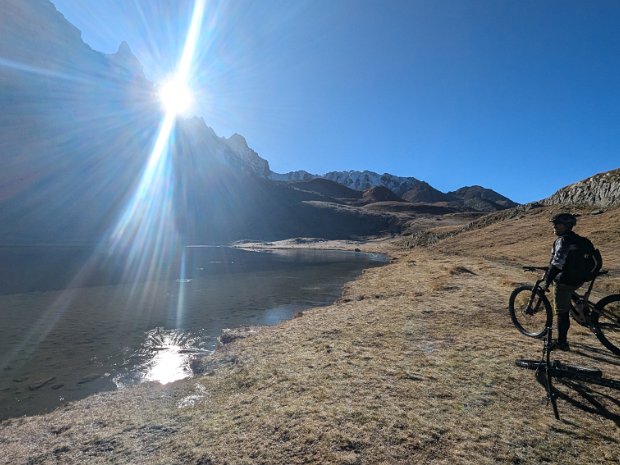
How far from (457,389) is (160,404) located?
8.21 m

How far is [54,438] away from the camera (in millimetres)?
8367

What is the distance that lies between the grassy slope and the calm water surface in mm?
2870

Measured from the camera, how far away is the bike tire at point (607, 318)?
29.3 ft

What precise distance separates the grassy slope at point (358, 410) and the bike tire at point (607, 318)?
0.43 meters

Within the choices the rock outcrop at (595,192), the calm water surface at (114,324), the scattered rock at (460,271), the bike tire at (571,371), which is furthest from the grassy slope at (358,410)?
the rock outcrop at (595,192)

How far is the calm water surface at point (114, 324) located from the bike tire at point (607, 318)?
45.2 feet

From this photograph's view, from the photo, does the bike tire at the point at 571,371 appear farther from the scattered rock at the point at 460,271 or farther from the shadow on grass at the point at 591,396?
the scattered rock at the point at 460,271

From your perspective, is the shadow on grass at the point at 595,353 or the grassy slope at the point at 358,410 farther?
the shadow on grass at the point at 595,353

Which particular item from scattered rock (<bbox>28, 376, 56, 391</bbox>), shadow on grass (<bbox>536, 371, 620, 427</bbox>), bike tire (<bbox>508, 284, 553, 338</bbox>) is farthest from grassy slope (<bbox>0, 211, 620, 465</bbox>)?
scattered rock (<bbox>28, 376, 56, 391</bbox>)

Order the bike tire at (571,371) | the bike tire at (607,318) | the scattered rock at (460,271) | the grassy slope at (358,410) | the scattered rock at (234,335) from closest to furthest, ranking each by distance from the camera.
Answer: the grassy slope at (358,410), the bike tire at (571,371), the bike tire at (607,318), the scattered rock at (234,335), the scattered rock at (460,271)

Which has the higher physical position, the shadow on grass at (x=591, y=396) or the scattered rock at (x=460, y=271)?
the scattered rock at (x=460, y=271)

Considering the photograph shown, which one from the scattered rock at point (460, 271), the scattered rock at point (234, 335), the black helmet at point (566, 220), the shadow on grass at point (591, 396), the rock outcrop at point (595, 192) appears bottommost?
the scattered rock at point (234, 335)

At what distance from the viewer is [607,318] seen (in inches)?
356

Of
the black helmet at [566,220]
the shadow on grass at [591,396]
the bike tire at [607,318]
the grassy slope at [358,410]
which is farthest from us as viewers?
the black helmet at [566,220]
